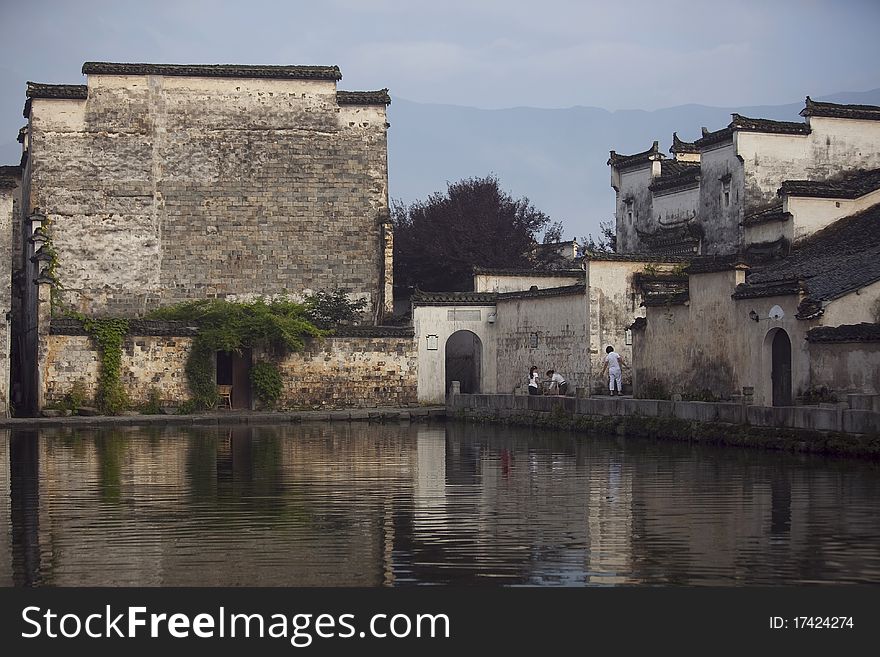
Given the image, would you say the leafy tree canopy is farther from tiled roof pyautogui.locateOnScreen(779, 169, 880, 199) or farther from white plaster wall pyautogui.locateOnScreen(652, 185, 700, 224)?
tiled roof pyautogui.locateOnScreen(779, 169, 880, 199)

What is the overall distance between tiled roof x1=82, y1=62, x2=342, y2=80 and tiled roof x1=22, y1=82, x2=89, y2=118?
24.0 inches

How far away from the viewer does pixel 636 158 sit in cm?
4488

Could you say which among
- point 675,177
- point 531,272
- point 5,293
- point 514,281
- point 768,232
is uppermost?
point 675,177

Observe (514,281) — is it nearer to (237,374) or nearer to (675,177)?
(675,177)

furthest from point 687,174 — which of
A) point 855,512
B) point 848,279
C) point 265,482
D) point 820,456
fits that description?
point 855,512

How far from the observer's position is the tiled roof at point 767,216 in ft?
113

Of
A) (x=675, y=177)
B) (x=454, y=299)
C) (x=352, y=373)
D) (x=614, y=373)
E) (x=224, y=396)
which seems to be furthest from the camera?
(x=675, y=177)

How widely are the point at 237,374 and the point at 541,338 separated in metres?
8.32

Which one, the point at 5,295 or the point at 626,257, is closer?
the point at 626,257

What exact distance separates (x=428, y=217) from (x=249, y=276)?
46.3 feet

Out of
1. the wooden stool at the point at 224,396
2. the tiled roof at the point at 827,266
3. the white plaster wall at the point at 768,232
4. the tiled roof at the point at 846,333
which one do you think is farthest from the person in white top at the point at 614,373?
the wooden stool at the point at 224,396

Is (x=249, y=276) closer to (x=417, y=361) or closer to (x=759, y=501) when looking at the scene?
(x=417, y=361)

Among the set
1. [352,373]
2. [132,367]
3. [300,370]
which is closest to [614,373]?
[352,373]

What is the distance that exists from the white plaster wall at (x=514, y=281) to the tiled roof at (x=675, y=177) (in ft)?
12.4
